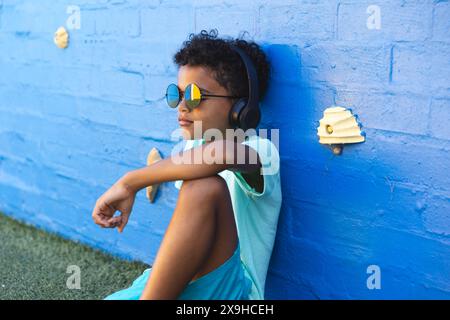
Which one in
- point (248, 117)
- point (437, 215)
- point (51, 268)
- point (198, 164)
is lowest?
point (51, 268)

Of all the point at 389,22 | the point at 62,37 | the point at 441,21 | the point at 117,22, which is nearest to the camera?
the point at 441,21

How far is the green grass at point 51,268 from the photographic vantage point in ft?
10.5

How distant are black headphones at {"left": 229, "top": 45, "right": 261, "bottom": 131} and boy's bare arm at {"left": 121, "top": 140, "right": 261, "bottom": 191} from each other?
0.17m

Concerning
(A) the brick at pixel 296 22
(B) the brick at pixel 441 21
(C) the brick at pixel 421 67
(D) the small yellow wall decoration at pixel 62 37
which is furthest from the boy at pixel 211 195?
(D) the small yellow wall decoration at pixel 62 37

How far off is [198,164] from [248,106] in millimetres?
362

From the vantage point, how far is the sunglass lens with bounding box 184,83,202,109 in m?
2.47

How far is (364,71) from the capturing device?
240cm

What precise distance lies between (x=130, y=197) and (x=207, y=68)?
57cm

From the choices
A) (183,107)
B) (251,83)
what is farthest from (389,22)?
(183,107)

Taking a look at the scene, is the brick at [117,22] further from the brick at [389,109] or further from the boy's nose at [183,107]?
the brick at [389,109]

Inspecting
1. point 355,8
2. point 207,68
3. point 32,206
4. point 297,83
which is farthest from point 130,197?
point 32,206

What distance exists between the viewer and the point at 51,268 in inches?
139

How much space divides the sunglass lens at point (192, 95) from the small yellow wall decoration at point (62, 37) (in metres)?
1.57

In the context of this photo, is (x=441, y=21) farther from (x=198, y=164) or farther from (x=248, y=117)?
(x=198, y=164)
